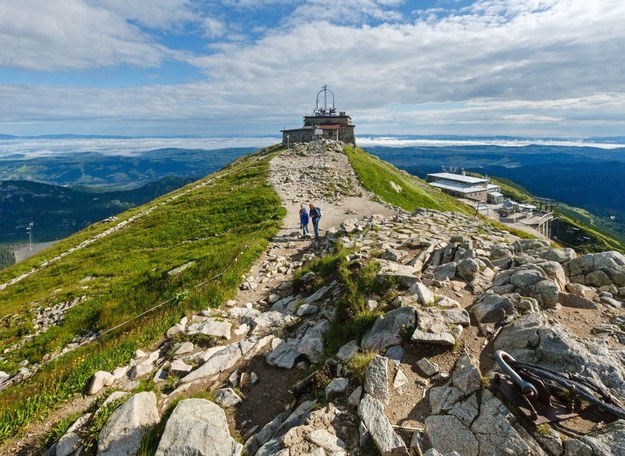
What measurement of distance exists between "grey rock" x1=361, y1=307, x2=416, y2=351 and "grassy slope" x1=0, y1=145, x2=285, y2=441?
26.3ft

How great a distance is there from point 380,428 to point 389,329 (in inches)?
113

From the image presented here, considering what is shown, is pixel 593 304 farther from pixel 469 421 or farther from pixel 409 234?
pixel 409 234

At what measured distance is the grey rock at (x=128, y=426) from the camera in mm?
6770

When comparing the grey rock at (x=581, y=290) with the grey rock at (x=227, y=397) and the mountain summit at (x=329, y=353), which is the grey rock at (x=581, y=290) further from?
the grey rock at (x=227, y=397)

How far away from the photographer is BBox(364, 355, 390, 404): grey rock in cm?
649

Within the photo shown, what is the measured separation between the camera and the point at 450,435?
568cm

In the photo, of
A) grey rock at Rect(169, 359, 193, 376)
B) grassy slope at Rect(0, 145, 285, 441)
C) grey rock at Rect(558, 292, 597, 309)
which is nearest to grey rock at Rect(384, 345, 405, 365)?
grey rock at Rect(558, 292, 597, 309)

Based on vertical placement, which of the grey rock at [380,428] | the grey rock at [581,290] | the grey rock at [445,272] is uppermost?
the grey rock at [581,290]

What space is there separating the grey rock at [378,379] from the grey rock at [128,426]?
477cm

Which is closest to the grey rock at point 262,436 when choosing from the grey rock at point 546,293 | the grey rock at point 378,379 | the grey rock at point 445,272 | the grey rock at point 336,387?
the grey rock at point 336,387

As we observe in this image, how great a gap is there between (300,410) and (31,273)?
33.0 metres

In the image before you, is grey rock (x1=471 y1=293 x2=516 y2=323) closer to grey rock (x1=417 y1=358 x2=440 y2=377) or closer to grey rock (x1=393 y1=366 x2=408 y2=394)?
grey rock (x1=417 y1=358 x2=440 y2=377)

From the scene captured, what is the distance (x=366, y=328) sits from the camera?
29.9 ft

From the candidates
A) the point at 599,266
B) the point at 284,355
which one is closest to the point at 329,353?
the point at 284,355
